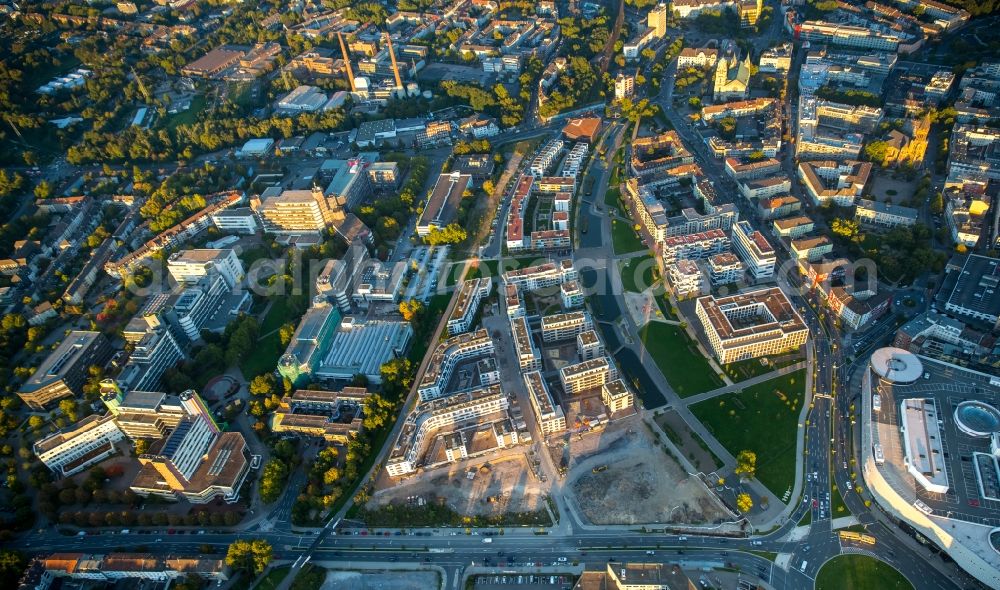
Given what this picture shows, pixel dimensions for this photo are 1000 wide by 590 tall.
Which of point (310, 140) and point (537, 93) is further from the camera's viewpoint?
point (537, 93)

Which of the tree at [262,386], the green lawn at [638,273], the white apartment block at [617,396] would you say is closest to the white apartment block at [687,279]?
the green lawn at [638,273]

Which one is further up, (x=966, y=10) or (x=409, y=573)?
(x=966, y=10)

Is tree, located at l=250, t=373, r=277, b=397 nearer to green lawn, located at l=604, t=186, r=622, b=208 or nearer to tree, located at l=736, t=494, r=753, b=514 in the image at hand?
tree, located at l=736, t=494, r=753, b=514

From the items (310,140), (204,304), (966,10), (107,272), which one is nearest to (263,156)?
(310,140)

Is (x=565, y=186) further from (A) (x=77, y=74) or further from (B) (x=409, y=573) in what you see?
(A) (x=77, y=74)

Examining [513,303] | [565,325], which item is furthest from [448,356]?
[565,325]

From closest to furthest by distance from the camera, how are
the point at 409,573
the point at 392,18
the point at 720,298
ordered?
the point at 409,573 → the point at 720,298 → the point at 392,18

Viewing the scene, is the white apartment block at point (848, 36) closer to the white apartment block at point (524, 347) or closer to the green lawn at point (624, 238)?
the green lawn at point (624, 238)

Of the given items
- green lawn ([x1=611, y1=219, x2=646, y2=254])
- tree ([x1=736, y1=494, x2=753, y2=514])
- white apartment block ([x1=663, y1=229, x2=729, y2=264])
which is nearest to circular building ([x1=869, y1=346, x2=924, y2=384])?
tree ([x1=736, y1=494, x2=753, y2=514])
